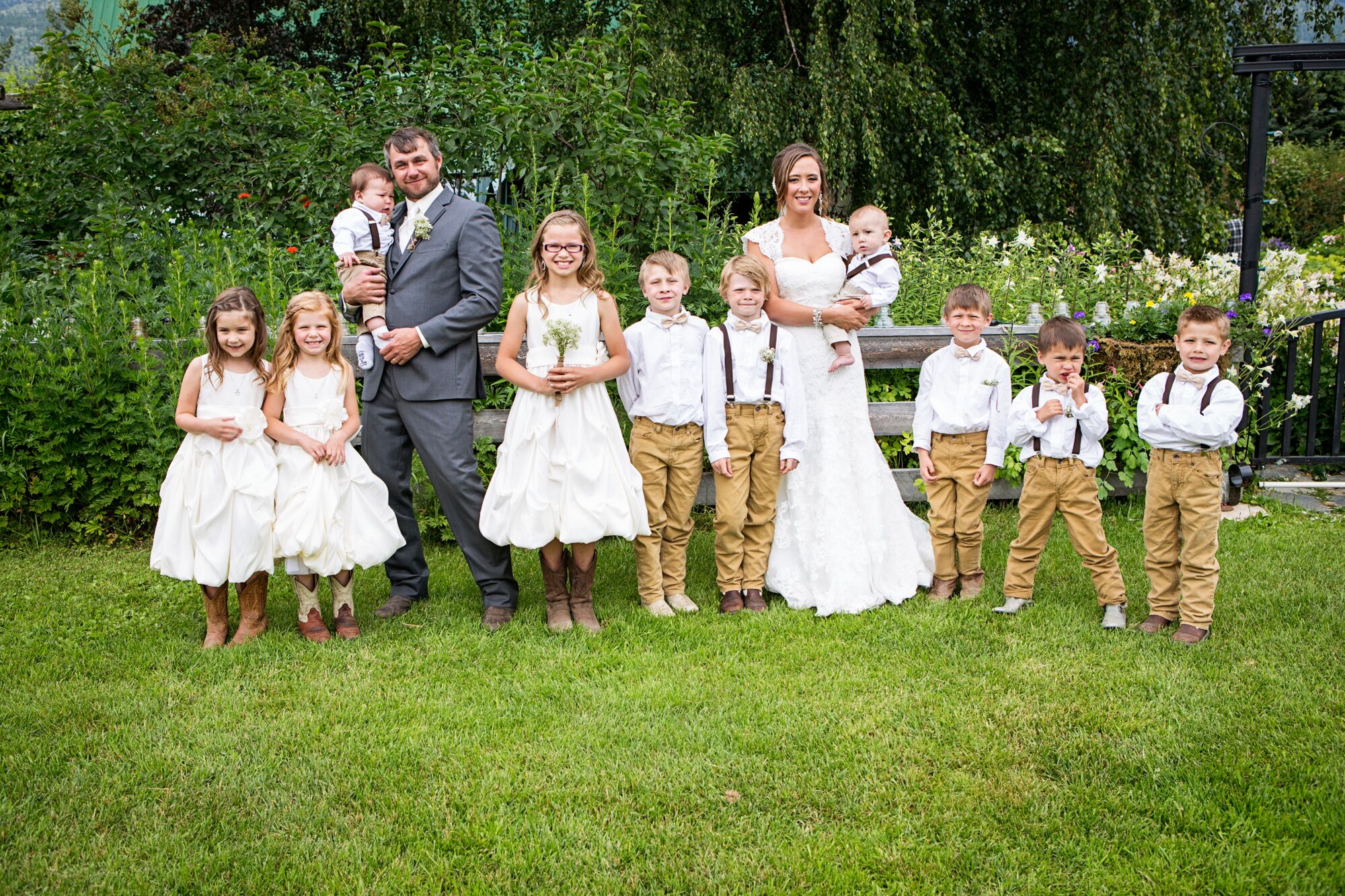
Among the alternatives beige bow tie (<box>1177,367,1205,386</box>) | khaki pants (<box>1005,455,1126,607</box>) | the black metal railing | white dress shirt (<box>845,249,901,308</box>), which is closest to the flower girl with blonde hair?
white dress shirt (<box>845,249,901,308</box>)

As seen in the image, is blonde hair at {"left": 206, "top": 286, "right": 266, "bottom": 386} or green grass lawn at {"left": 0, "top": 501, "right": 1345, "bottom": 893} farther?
blonde hair at {"left": 206, "top": 286, "right": 266, "bottom": 386}

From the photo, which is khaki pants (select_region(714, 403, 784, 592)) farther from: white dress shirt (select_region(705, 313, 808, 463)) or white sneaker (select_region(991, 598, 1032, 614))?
white sneaker (select_region(991, 598, 1032, 614))

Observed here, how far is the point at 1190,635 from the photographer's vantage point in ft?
14.7

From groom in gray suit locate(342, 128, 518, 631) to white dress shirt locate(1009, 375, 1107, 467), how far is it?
2514 mm

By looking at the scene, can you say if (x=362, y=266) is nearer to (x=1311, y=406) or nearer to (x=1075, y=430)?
(x=1075, y=430)

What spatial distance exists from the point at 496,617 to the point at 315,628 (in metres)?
0.83

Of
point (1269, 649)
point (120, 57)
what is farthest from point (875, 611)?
point (120, 57)

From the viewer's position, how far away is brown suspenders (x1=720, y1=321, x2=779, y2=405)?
502 centimetres

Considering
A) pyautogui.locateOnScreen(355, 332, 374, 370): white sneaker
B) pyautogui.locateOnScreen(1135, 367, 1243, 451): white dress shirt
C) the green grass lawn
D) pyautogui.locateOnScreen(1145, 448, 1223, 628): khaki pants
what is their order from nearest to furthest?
the green grass lawn, pyautogui.locateOnScreen(1135, 367, 1243, 451): white dress shirt, pyautogui.locateOnScreen(1145, 448, 1223, 628): khaki pants, pyautogui.locateOnScreen(355, 332, 374, 370): white sneaker

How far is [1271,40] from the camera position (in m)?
13.4

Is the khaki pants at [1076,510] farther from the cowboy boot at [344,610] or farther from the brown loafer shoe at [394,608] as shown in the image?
the cowboy boot at [344,610]

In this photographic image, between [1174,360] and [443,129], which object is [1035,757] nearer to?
[1174,360]

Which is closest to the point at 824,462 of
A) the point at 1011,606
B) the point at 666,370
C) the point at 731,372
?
the point at 731,372

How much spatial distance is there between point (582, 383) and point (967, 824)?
2545 mm
